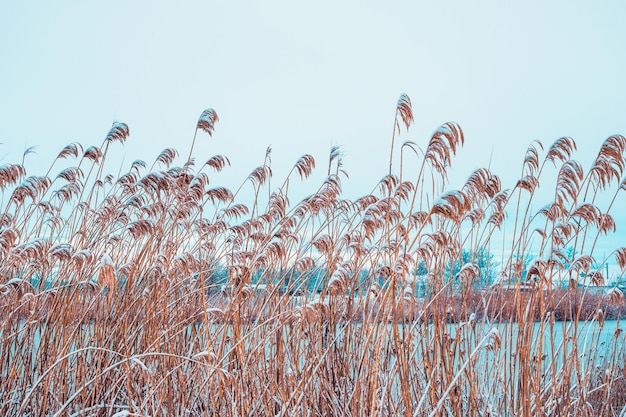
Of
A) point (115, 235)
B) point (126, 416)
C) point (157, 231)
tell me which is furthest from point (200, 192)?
point (126, 416)

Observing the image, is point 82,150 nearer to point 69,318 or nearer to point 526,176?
point 69,318

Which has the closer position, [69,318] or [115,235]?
[69,318]

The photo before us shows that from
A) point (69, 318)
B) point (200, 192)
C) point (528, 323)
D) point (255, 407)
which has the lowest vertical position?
point (255, 407)

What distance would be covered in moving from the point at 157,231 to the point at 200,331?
2.13ft

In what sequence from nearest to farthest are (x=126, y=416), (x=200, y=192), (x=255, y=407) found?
(x=126, y=416) → (x=255, y=407) → (x=200, y=192)

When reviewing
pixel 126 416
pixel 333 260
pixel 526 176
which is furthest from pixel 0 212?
pixel 526 176

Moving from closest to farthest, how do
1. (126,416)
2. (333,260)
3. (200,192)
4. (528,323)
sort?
(126,416)
(528,323)
(333,260)
(200,192)

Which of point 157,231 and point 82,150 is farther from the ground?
point 82,150

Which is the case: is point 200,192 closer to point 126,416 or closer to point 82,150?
point 82,150

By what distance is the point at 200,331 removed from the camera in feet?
11.0

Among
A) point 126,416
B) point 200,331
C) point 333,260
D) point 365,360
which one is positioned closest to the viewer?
point 126,416

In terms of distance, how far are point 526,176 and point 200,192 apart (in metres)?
1.87

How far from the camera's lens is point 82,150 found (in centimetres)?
403

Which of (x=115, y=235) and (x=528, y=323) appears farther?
(x=115, y=235)
